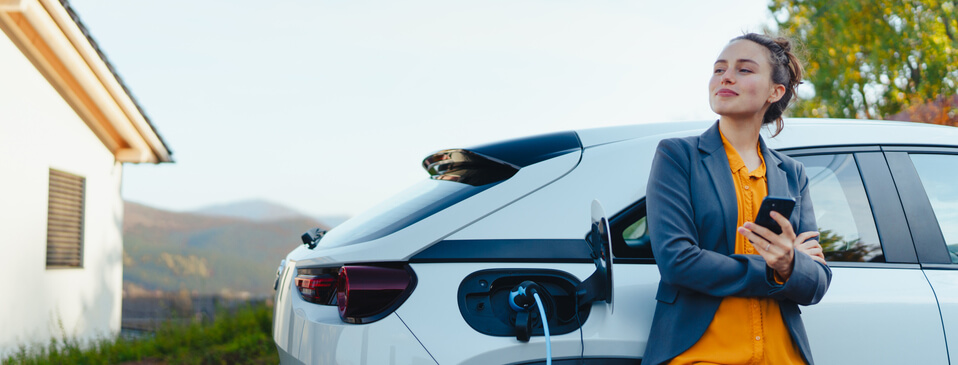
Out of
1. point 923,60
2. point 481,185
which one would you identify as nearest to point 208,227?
point 923,60

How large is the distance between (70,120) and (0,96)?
1.77 m

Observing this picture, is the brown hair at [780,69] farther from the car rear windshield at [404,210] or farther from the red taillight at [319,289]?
the red taillight at [319,289]

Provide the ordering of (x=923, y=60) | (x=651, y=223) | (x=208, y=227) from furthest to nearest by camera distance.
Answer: (x=208, y=227) → (x=923, y=60) → (x=651, y=223)

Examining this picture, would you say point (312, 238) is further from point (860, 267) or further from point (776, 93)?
point (860, 267)

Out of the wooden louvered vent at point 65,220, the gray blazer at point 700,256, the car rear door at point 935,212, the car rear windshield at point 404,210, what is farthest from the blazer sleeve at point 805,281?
the wooden louvered vent at point 65,220

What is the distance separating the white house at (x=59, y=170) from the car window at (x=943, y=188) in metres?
8.82

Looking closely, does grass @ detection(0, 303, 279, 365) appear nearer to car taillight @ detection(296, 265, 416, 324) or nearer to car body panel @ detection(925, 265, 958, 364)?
car taillight @ detection(296, 265, 416, 324)

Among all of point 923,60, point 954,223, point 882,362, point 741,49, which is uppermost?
point 923,60

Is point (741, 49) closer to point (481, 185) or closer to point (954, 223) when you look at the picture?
point (481, 185)

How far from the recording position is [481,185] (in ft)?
7.49

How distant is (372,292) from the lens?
203 cm

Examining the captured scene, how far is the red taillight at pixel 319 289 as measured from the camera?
221cm

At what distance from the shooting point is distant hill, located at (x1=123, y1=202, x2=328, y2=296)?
2750 cm

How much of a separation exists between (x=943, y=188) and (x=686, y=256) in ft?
4.75
